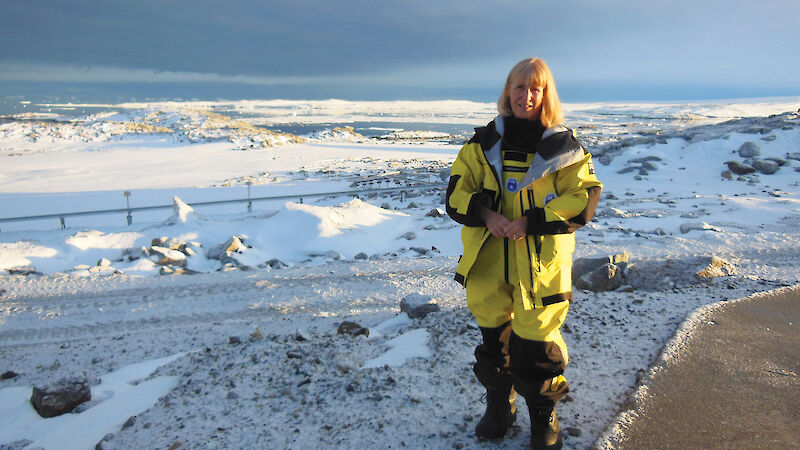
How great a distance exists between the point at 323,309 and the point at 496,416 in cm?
457

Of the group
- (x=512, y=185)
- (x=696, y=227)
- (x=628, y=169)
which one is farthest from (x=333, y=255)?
(x=628, y=169)

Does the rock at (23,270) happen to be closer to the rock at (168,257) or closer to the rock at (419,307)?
the rock at (168,257)

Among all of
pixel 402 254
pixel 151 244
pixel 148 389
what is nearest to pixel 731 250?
pixel 402 254

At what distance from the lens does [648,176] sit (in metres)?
18.0

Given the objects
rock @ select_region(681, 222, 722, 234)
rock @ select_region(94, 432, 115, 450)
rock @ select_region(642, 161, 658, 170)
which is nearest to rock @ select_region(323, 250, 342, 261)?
rock @ select_region(94, 432, 115, 450)

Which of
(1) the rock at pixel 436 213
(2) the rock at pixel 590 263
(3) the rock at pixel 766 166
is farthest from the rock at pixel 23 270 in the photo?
(3) the rock at pixel 766 166

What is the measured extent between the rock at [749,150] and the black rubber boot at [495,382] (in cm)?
2001

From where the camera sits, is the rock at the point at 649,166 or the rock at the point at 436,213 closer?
the rock at the point at 436,213

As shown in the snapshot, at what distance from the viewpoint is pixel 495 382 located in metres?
2.77

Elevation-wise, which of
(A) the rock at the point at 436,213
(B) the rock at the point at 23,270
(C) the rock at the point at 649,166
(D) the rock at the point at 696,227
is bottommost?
(B) the rock at the point at 23,270

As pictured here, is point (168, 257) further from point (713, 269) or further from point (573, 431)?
point (713, 269)

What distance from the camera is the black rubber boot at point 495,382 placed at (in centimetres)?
271

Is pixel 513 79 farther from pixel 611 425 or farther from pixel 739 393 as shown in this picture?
pixel 739 393

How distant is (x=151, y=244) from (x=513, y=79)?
11.0m
